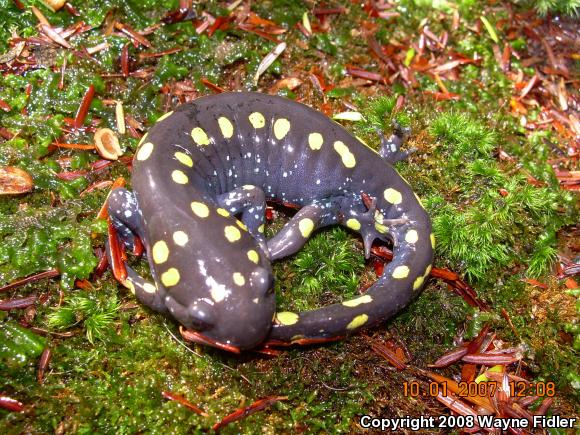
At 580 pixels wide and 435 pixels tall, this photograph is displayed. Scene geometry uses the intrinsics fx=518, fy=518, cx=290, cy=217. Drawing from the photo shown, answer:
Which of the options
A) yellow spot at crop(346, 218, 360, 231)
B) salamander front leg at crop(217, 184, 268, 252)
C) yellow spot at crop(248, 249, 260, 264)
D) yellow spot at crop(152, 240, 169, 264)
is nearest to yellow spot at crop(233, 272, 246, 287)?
yellow spot at crop(248, 249, 260, 264)

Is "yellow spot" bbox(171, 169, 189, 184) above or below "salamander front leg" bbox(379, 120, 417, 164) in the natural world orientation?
above

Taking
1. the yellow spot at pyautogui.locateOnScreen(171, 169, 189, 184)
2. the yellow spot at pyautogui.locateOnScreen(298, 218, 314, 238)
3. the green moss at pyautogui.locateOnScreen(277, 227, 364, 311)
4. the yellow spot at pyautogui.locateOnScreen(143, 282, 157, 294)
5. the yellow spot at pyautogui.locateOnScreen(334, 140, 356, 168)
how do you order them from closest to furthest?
1. the yellow spot at pyautogui.locateOnScreen(143, 282, 157, 294)
2. the yellow spot at pyautogui.locateOnScreen(171, 169, 189, 184)
3. the green moss at pyautogui.locateOnScreen(277, 227, 364, 311)
4. the yellow spot at pyautogui.locateOnScreen(298, 218, 314, 238)
5. the yellow spot at pyautogui.locateOnScreen(334, 140, 356, 168)

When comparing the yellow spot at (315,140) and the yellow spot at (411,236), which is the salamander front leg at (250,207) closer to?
the yellow spot at (315,140)

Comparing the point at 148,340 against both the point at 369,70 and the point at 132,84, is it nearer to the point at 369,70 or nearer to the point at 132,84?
the point at 132,84

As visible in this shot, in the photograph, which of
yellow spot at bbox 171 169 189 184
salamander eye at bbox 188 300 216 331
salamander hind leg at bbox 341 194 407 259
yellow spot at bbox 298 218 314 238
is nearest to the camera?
salamander eye at bbox 188 300 216 331

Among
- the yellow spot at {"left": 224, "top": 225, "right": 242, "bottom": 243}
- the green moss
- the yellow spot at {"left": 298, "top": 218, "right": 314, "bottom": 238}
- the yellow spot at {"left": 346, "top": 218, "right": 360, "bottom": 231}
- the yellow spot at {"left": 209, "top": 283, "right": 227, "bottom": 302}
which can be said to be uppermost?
the yellow spot at {"left": 224, "top": 225, "right": 242, "bottom": 243}

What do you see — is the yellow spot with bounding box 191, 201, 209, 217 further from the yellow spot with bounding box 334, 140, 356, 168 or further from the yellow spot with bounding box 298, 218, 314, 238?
the yellow spot with bounding box 334, 140, 356, 168
